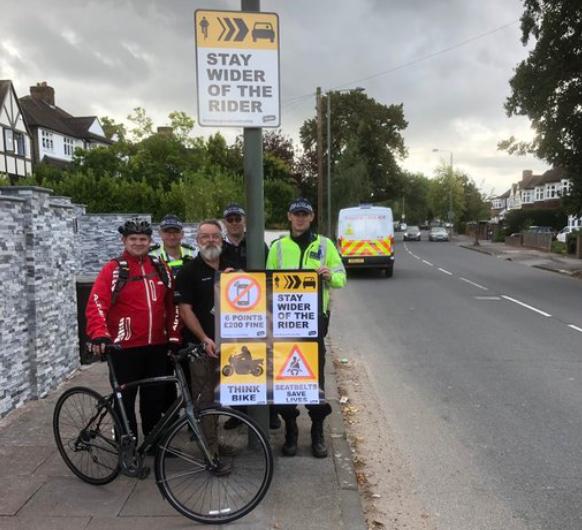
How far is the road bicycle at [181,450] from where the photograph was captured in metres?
3.27

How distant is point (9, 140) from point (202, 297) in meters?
35.8

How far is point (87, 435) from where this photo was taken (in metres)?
3.78

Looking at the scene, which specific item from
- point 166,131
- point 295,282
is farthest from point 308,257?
point 166,131

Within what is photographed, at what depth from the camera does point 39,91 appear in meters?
52.7

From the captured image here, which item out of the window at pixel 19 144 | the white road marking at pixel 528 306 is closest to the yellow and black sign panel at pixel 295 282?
the white road marking at pixel 528 306

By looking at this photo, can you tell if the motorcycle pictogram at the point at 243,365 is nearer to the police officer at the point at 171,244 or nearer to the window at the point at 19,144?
the police officer at the point at 171,244

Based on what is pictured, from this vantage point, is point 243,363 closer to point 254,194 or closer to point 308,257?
point 308,257

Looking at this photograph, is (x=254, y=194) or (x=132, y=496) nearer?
(x=132, y=496)

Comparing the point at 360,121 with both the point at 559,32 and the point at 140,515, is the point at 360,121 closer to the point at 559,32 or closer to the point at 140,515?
the point at 559,32

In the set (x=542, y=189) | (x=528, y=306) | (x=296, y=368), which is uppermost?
(x=542, y=189)

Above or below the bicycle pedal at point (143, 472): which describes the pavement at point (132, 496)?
below

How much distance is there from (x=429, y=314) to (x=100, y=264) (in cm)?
919

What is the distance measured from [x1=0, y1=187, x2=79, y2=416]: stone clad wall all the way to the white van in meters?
13.1

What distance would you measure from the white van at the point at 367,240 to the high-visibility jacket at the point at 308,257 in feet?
46.5
